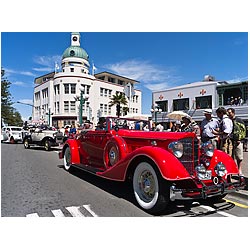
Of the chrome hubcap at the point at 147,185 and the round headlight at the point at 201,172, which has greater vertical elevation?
the round headlight at the point at 201,172

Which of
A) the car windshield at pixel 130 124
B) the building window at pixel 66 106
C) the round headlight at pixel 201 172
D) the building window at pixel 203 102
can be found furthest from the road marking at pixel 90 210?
the building window at pixel 66 106

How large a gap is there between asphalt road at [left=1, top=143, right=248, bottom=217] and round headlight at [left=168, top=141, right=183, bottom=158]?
0.88m

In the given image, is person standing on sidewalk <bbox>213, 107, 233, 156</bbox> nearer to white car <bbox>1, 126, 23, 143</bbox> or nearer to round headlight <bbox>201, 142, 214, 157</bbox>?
round headlight <bbox>201, 142, 214, 157</bbox>

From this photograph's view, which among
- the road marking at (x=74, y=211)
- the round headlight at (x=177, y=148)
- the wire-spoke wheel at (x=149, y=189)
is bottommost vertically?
the road marking at (x=74, y=211)

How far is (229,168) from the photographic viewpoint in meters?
4.12

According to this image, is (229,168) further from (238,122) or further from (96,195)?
(96,195)

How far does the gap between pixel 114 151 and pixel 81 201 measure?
123 centimetres

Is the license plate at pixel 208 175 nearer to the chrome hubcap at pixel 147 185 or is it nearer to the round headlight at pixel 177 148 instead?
the round headlight at pixel 177 148

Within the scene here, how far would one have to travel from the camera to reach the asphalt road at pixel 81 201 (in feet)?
11.9

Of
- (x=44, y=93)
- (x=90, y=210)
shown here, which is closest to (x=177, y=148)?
(x=90, y=210)

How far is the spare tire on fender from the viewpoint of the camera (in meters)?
4.73

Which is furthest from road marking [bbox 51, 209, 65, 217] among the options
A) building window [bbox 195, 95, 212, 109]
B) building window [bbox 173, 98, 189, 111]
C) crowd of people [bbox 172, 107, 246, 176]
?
building window [bbox 173, 98, 189, 111]

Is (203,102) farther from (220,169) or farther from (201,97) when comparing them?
(220,169)

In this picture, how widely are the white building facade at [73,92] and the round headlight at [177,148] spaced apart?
104 feet
